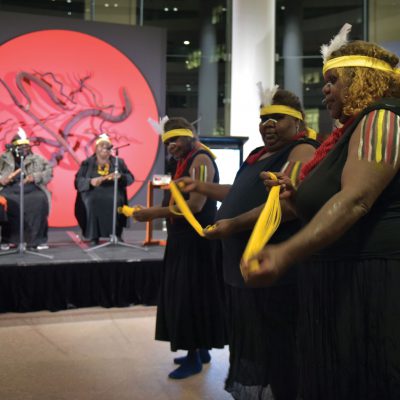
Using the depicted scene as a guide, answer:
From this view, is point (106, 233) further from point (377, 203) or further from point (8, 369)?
point (377, 203)

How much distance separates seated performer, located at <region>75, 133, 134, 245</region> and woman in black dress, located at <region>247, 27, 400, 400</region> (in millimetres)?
4980

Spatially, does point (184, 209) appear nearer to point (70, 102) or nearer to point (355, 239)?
point (355, 239)

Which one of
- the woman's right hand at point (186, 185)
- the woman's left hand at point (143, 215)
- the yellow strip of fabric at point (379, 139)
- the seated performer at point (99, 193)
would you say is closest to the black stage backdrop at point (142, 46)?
the seated performer at point (99, 193)

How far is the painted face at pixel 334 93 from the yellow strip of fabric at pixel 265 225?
0.83 ft

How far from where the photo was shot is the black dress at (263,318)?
221 cm

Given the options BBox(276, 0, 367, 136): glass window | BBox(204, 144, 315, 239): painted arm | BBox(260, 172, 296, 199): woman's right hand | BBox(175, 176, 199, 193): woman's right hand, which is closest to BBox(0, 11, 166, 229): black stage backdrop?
BBox(276, 0, 367, 136): glass window

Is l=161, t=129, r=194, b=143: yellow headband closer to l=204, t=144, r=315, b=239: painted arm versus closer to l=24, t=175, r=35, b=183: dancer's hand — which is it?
l=204, t=144, r=315, b=239: painted arm

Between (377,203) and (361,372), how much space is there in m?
0.42

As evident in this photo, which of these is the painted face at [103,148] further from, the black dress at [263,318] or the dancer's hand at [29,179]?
the black dress at [263,318]

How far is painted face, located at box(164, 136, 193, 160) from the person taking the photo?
310 cm

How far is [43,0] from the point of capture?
28.9 ft

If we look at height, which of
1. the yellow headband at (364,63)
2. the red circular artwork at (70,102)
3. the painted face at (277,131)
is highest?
the red circular artwork at (70,102)

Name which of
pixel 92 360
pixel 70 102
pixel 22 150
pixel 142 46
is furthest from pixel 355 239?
pixel 142 46

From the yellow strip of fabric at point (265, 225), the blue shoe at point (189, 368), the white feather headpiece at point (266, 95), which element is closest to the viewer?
the yellow strip of fabric at point (265, 225)
